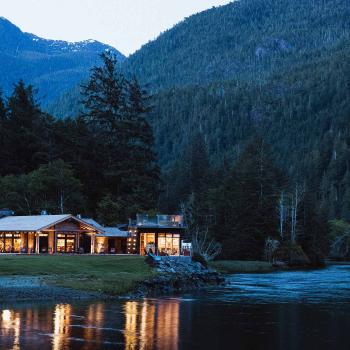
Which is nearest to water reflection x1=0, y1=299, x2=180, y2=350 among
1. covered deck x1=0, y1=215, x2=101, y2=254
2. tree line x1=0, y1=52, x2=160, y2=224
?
covered deck x1=0, y1=215, x2=101, y2=254

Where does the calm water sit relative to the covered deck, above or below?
below

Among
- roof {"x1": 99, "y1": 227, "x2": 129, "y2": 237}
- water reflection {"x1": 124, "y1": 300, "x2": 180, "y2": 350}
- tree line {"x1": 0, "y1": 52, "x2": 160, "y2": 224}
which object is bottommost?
water reflection {"x1": 124, "y1": 300, "x2": 180, "y2": 350}

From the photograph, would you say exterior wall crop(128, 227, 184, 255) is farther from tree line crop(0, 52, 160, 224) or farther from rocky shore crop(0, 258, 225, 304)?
tree line crop(0, 52, 160, 224)

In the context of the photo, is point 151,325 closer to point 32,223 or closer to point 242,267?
point 32,223

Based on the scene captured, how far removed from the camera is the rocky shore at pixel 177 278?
5492cm

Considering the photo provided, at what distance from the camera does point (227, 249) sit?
334ft

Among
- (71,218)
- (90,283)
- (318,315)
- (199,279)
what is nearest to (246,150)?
(71,218)

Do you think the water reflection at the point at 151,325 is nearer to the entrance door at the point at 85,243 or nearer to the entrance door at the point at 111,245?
the entrance door at the point at 111,245

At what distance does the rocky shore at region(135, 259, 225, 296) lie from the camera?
5492 centimetres

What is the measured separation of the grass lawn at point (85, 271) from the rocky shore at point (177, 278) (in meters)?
0.93

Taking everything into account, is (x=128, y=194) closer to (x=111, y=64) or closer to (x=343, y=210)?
(x=111, y=64)

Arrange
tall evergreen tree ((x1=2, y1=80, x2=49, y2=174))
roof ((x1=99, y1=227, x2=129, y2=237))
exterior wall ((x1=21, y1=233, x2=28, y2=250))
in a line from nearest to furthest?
exterior wall ((x1=21, y1=233, x2=28, y2=250)) < roof ((x1=99, y1=227, x2=129, y2=237)) < tall evergreen tree ((x1=2, y1=80, x2=49, y2=174))

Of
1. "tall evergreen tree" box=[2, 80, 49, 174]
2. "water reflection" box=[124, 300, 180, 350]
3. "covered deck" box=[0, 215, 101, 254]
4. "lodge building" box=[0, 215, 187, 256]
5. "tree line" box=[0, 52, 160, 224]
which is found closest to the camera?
"water reflection" box=[124, 300, 180, 350]

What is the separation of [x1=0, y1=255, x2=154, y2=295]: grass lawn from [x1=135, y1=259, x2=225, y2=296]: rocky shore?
0.93 metres
